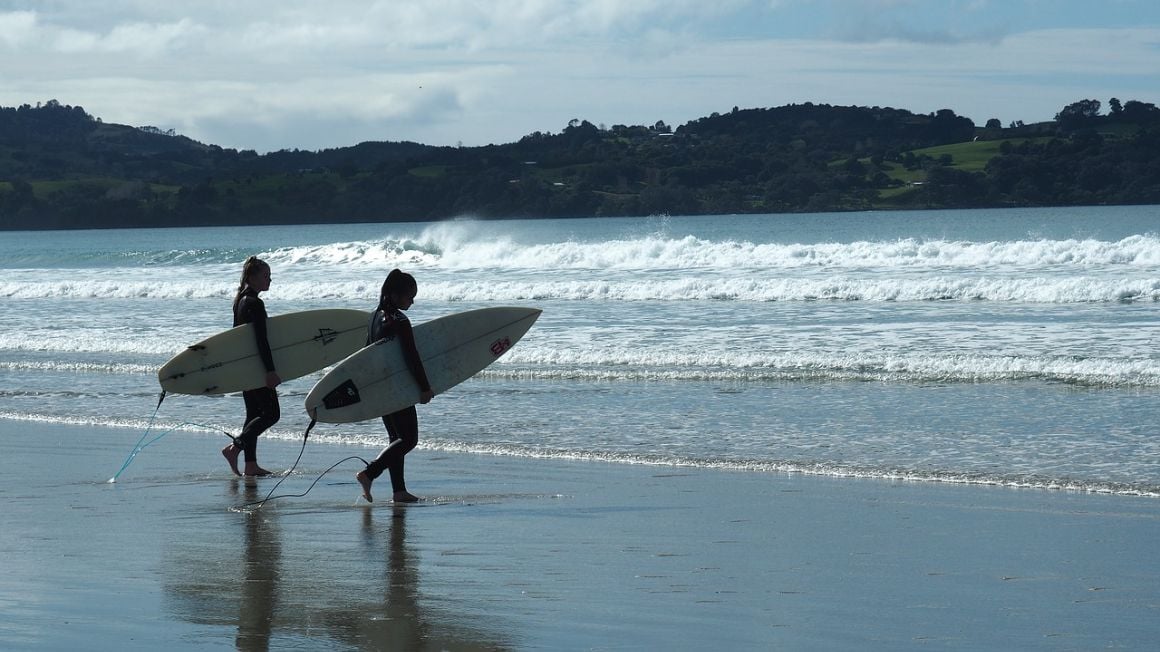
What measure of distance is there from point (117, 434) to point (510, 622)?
7.95 meters

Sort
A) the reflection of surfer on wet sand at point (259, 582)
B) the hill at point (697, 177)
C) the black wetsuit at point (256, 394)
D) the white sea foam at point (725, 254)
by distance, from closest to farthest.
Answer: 1. the reflection of surfer on wet sand at point (259, 582)
2. the black wetsuit at point (256, 394)
3. the white sea foam at point (725, 254)
4. the hill at point (697, 177)

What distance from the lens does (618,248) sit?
43.0 metres

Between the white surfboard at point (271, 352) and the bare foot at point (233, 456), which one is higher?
the white surfboard at point (271, 352)

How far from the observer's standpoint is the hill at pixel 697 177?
110 metres

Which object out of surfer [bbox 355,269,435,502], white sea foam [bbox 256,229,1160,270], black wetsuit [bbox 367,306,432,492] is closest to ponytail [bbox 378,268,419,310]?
surfer [bbox 355,269,435,502]

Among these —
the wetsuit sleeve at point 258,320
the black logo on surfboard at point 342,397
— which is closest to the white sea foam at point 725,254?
the wetsuit sleeve at point 258,320

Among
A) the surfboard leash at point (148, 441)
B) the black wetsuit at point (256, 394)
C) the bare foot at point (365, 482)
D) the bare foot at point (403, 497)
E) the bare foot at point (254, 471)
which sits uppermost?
the black wetsuit at point (256, 394)

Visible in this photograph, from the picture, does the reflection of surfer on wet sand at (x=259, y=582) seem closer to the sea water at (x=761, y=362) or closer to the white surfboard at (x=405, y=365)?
the white surfboard at (x=405, y=365)

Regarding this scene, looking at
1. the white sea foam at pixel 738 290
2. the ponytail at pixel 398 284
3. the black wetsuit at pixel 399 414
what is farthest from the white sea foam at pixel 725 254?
the ponytail at pixel 398 284

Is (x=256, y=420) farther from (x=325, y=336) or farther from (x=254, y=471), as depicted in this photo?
(x=325, y=336)

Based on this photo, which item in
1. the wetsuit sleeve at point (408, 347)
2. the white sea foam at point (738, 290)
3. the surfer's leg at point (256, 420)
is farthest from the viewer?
the white sea foam at point (738, 290)

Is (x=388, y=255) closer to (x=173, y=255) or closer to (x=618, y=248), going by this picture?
(x=618, y=248)

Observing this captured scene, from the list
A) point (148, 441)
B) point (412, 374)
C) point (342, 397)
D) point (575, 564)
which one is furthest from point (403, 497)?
point (148, 441)

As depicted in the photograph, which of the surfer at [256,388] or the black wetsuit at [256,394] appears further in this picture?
the black wetsuit at [256,394]
